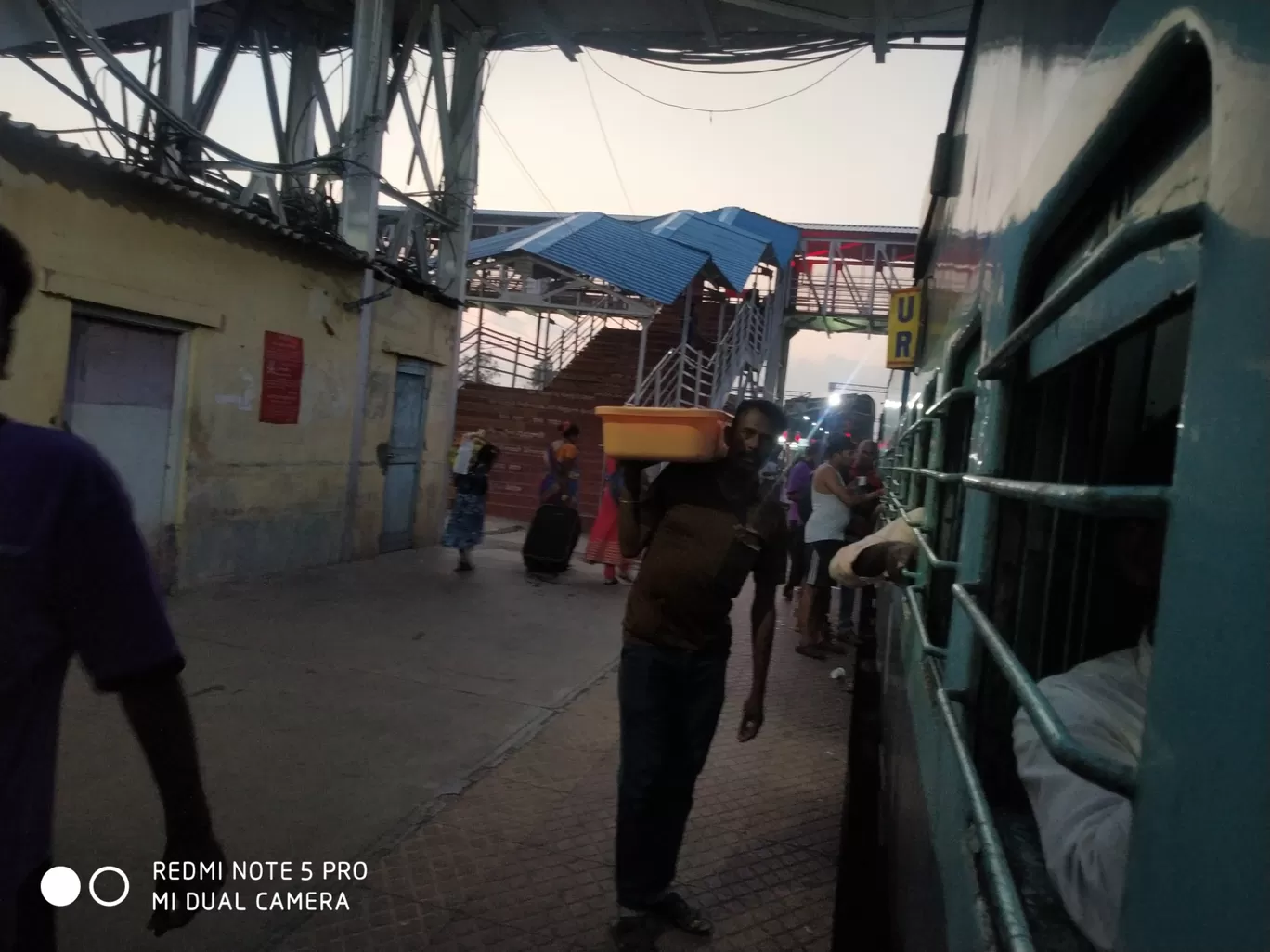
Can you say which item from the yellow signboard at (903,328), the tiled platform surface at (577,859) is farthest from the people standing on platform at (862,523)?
the tiled platform surface at (577,859)

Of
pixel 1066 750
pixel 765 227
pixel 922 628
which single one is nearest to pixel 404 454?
pixel 922 628

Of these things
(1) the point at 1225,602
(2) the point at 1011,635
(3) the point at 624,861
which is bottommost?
(3) the point at 624,861

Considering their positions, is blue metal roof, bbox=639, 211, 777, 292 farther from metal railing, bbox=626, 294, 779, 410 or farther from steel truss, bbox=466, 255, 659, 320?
steel truss, bbox=466, 255, 659, 320

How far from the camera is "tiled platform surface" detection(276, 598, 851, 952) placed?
2855mm

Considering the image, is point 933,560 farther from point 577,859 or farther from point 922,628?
point 577,859

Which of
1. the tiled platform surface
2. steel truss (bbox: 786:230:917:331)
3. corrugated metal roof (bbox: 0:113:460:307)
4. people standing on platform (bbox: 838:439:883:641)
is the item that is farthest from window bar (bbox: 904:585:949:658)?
steel truss (bbox: 786:230:917:331)

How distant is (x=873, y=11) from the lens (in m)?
9.29

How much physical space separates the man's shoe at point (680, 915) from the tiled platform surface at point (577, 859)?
43 millimetres

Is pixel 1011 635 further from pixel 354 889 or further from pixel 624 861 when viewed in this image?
pixel 354 889

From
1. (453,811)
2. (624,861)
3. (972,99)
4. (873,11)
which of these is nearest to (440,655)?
(453,811)

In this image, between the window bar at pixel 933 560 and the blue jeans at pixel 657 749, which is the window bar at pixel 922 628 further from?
the blue jeans at pixel 657 749

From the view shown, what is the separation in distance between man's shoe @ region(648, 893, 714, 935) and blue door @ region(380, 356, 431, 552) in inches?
293

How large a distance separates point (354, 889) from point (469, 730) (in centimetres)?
160

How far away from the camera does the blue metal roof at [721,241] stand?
15.1 m
